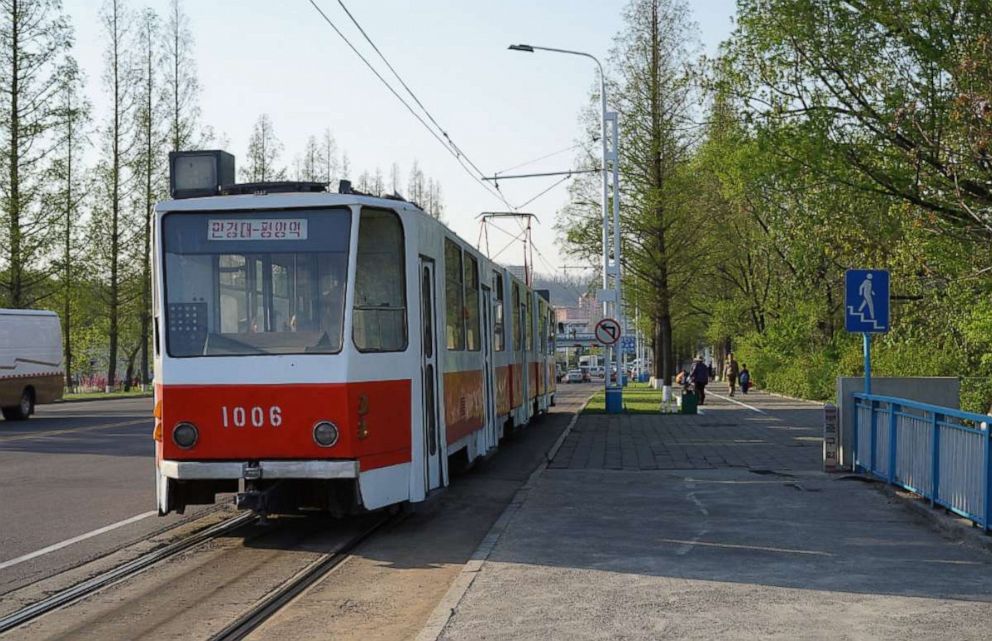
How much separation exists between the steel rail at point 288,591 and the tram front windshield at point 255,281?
1744mm

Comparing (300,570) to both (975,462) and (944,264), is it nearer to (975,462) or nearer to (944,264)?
(975,462)

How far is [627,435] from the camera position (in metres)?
26.0

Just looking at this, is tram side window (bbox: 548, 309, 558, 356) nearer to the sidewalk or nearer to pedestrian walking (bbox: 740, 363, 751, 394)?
the sidewalk

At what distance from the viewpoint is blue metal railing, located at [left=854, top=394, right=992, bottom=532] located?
10.8 meters

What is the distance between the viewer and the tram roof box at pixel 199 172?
12.1 meters

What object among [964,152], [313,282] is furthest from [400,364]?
[964,152]

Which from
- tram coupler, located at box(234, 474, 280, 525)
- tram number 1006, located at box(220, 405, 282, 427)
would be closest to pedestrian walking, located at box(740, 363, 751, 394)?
tram coupler, located at box(234, 474, 280, 525)

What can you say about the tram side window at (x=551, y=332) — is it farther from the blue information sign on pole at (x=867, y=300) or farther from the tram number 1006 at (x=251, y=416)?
the tram number 1006 at (x=251, y=416)

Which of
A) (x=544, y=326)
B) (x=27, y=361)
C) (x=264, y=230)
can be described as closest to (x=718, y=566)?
(x=264, y=230)

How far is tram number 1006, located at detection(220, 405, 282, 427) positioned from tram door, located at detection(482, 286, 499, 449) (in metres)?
6.52

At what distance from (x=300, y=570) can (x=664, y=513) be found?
4316 mm

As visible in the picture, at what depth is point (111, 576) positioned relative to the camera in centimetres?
968

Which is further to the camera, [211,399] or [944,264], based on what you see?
[944,264]

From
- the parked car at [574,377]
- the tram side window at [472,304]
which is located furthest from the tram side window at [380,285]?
the parked car at [574,377]
